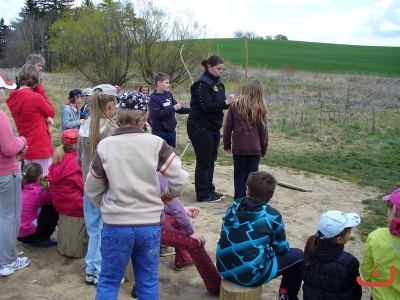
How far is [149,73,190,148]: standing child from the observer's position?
245 inches

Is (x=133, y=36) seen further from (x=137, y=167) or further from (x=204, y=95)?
(x=137, y=167)

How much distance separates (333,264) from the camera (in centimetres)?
283

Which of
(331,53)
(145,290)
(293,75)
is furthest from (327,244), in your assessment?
(331,53)

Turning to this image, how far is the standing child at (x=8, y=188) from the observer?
3375 mm

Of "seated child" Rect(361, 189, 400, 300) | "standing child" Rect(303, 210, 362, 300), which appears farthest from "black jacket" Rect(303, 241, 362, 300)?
"seated child" Rect(361, 189, 400, 300)

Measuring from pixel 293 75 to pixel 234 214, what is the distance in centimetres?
2938

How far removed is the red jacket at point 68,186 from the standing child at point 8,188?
400 millimetres

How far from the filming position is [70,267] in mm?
3908

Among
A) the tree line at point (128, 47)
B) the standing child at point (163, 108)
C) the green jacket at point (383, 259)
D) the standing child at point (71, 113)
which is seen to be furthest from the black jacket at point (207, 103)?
the tree line at point (128, 47)

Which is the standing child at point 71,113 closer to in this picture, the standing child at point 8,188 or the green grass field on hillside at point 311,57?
the standing child at point 8,188

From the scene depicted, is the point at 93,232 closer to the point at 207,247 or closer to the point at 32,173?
the point at 32,173

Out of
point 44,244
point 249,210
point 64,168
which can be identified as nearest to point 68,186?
point 64,168

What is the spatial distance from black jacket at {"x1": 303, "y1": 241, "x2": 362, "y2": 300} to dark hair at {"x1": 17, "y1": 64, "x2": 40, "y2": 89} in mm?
3133

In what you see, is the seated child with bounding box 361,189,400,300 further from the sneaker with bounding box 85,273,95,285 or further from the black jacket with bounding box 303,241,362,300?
the sneaker with bounding box 85,273,95,285
